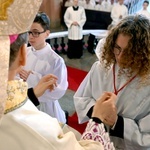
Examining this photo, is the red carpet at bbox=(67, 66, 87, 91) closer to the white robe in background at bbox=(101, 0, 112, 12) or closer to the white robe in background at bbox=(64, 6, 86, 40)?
the white robe in background at bbox=(64, 6, 86, 40)

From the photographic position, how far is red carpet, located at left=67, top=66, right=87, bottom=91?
3939 mm

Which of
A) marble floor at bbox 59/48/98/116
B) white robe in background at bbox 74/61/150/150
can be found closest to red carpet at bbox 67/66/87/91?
marble floor at bbox 59/48/98/116

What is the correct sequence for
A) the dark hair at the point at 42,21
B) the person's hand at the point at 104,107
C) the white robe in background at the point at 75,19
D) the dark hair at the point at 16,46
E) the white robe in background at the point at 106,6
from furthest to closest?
the white robe in background at the point at 106,6 → the white robe in background at the point at 75,19 → the dark hair at the point at 42,21 → the person's hand at the point at 104,107 → the dark hair at the point at 16,46

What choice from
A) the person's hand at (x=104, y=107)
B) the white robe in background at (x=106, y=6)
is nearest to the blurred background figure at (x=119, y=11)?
the white robe in background at (x=106, y=6)

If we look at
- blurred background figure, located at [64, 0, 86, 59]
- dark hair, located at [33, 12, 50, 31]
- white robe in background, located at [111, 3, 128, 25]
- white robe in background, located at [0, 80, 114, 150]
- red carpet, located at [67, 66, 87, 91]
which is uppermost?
dark hair, located at [33, 12, 50, 31]

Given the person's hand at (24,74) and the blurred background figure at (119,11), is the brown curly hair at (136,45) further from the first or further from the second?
the blurred background figure at (119,11)

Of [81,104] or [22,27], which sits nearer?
[22,27]

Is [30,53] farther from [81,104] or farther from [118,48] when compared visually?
[118,48]

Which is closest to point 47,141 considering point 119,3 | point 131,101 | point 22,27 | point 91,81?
point 22,27

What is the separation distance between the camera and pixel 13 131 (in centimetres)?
75

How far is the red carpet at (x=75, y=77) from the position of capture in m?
3.94

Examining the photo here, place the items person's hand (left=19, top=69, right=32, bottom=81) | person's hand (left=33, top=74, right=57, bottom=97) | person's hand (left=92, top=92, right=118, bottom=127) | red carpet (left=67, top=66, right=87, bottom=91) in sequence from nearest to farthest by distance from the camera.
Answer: person's hand (left=92, top=92, right=118, bottom=127), person's hand (left=33, top=74, right=57, bottom=97), person's hand (left=19, top=69, right=32, bottom=81), red carpet (left=67, top=66, right=87, bottom=91)

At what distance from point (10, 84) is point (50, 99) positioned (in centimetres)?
135

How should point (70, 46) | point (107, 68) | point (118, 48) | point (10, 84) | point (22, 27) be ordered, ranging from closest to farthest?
point (22, 27), point (10, 84), point (118, 48), point (107, 68), point (70, 46)
